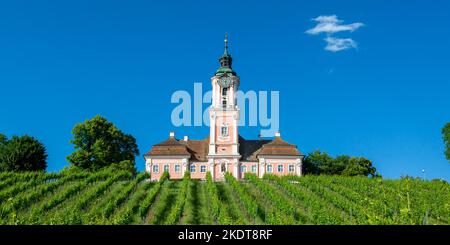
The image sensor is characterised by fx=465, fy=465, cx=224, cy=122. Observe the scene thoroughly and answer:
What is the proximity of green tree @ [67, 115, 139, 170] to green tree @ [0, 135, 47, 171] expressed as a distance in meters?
3.26

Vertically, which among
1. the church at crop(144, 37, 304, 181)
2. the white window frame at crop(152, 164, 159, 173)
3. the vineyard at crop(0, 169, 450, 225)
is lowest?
the vineyard at crop(0, 169, 450, 225)

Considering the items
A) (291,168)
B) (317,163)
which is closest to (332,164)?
(317,163)

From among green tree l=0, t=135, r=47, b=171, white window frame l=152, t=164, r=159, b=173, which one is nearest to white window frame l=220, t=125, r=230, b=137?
white window frame l=152, t=164, r=159, b=173

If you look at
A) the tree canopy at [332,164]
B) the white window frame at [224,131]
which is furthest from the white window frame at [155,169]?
the tree canopy at [332,164]

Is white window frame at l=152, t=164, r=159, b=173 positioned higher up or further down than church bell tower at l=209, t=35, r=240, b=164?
further down

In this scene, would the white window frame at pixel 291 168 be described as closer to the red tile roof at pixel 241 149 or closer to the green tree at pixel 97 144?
the red tile roof at pixel 241 149

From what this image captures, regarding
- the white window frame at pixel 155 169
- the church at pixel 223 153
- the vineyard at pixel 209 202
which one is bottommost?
the vineyard at pixel 209 202

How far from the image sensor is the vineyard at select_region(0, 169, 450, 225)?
855 inches

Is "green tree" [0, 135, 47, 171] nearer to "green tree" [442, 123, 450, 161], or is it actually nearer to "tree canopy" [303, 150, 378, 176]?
"tree canopy" [303, 150, 378, 176]

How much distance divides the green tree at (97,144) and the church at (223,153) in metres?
3.93

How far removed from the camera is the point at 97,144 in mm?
46625

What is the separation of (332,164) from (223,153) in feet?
43.5

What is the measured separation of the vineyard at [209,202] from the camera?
21719 mm
